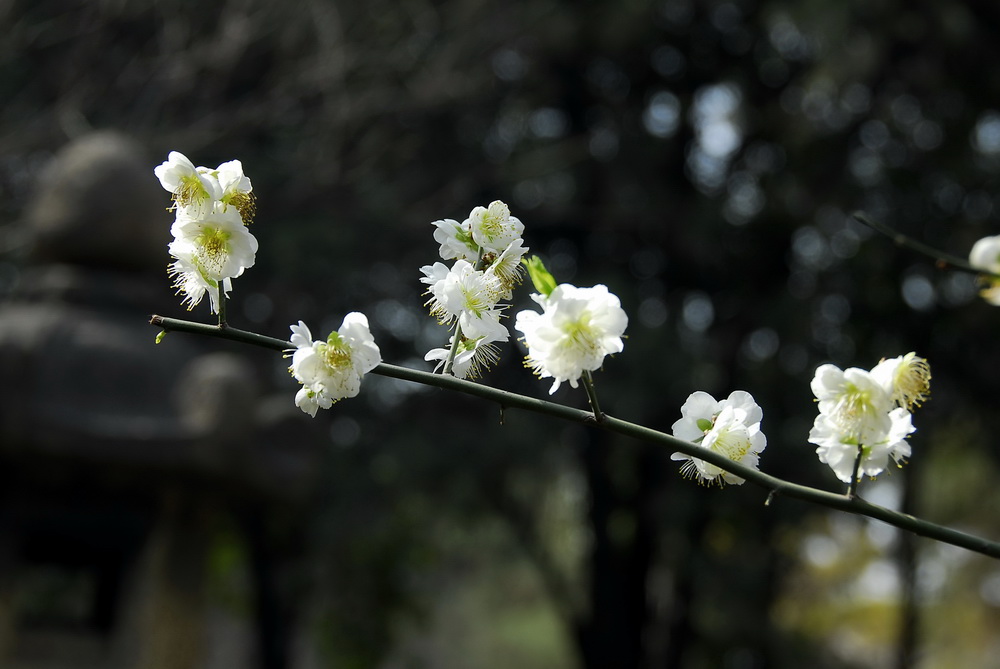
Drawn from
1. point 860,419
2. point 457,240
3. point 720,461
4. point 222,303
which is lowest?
point 720,461

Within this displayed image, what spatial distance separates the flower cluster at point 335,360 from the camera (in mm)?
1099

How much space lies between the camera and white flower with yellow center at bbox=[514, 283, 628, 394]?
1.03 m

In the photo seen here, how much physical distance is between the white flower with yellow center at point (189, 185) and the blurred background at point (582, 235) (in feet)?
10.9

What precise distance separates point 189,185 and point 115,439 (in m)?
2.70

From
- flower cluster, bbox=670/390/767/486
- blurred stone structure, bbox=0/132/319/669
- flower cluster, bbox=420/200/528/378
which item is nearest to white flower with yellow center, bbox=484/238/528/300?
flower cluster, bbox=420/200/528/378

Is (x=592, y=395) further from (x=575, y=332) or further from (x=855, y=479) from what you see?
(x=855, y=479)

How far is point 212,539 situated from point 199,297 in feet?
11.2

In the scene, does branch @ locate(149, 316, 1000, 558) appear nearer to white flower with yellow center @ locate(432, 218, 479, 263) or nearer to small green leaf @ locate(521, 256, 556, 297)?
small green leaf @ locate(521, 256, 556, 297)

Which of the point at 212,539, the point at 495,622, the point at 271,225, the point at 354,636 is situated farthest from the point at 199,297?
the point at 495,622

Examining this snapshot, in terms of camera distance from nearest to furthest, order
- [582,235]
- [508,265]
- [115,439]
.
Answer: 1. [508,265]
2. [115,439]
3. [582,235]

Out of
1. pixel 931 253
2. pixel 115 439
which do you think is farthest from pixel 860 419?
pixel 115 439

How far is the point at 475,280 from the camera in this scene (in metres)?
1.16

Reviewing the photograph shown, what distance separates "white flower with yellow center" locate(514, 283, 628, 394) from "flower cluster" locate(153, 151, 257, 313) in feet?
1.12

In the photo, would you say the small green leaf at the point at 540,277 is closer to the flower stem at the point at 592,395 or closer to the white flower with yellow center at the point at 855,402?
the flower stem at the point at 592,395
